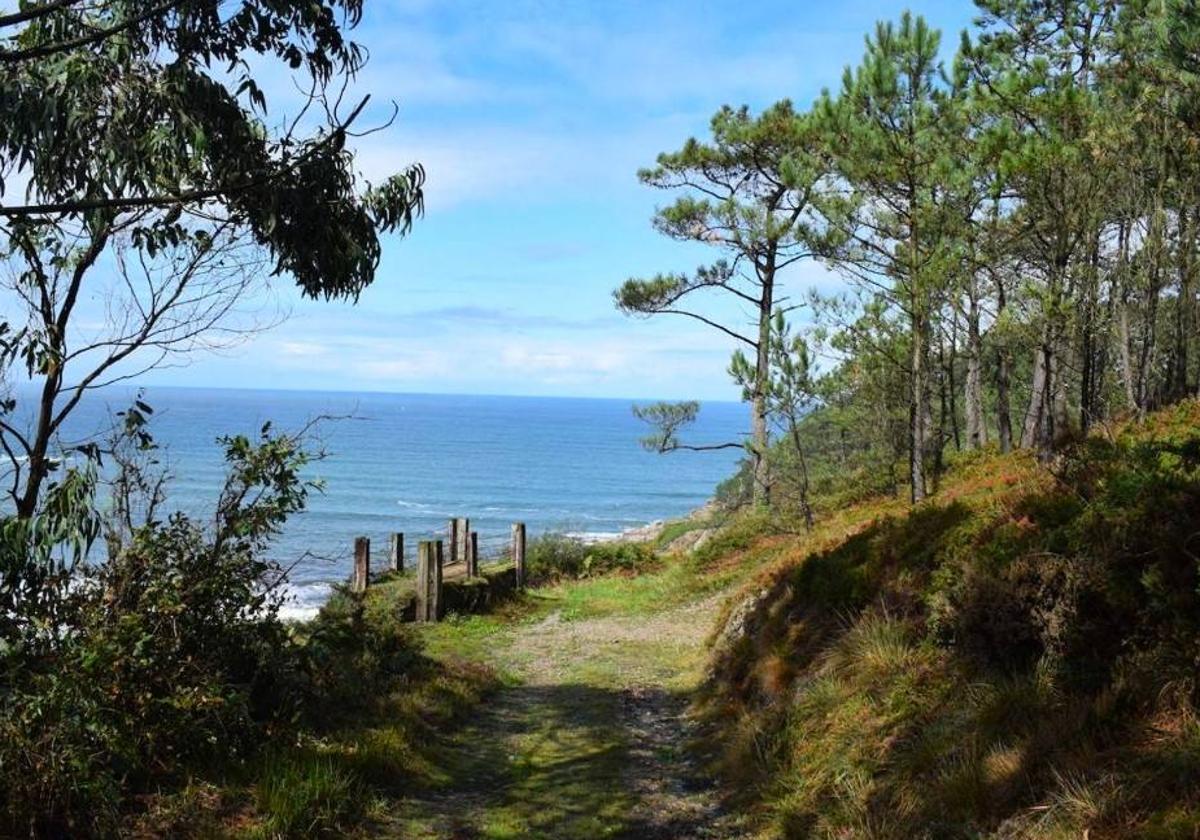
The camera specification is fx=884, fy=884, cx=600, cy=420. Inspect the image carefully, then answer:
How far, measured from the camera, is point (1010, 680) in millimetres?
5172

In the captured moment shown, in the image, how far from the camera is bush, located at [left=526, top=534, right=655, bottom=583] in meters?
23.0

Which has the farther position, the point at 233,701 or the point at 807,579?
the point at 807,579

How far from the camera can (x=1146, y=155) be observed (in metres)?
13.8

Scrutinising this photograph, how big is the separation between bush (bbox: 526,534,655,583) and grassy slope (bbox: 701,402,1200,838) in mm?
14996

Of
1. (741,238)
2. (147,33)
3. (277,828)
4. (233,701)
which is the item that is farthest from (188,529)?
(741,238)

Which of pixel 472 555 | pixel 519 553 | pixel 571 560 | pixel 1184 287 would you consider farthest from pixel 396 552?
pixel 1184 287

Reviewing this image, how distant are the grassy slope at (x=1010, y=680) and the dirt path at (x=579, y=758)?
0.59m

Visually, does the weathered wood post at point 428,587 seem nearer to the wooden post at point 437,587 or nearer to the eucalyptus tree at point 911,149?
the wooden post at point 437,587

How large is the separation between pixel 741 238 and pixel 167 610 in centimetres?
1892

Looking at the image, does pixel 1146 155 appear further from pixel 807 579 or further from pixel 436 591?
pixel 436 591

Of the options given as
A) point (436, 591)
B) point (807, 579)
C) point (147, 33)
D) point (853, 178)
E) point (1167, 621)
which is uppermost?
point (853, 178)

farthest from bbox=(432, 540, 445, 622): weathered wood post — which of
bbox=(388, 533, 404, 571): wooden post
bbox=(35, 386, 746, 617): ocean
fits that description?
bbox=(388, 533, 404, 571): wooden post

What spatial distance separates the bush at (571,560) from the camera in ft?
75.4

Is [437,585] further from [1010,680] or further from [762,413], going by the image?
[1010,680]
